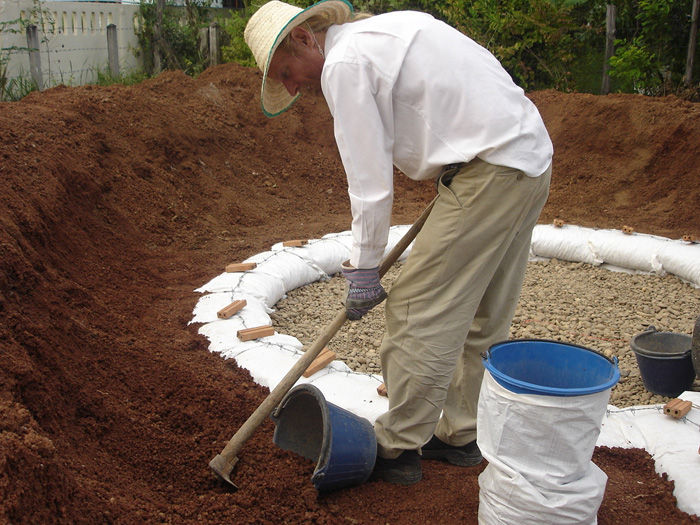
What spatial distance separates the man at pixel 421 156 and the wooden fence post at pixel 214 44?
8.13 metres

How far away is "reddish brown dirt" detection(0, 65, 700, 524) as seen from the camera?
7.59 feet

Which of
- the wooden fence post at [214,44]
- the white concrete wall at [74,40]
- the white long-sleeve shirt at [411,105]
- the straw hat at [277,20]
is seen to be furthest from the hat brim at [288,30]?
the wooden fence post at [214,44]

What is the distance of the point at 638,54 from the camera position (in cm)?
779

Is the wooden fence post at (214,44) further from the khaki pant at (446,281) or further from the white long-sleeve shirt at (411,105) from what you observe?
the khaki pant at (446,281)

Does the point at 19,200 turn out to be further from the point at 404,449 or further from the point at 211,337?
the point at 404,449

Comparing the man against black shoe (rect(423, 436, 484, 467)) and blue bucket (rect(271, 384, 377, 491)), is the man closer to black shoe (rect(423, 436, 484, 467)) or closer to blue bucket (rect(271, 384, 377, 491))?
blue bucket (rect(271, 384, 377, 491))

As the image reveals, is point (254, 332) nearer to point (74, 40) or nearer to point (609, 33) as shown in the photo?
point (609, 33)

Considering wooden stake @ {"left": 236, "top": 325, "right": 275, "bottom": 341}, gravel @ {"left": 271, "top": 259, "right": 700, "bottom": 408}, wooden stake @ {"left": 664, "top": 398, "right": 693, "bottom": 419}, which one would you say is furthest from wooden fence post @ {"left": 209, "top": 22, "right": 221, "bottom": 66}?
wooden stake @ {"left": 664, "top": 398, "right": 693, "bottom": 419}

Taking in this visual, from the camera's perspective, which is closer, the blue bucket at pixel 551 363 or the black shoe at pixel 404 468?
the blue bucket at pixel 551 363

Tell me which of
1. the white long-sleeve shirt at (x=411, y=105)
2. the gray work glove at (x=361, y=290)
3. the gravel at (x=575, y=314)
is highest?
the white long-sleeve shirt at (x=411, y=105)

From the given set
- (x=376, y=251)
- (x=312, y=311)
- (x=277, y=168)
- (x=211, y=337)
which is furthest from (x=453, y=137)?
(x=277, y=168)

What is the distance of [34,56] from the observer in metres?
7.54

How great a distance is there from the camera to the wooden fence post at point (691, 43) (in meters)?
7.50

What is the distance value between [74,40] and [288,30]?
7.80 m
